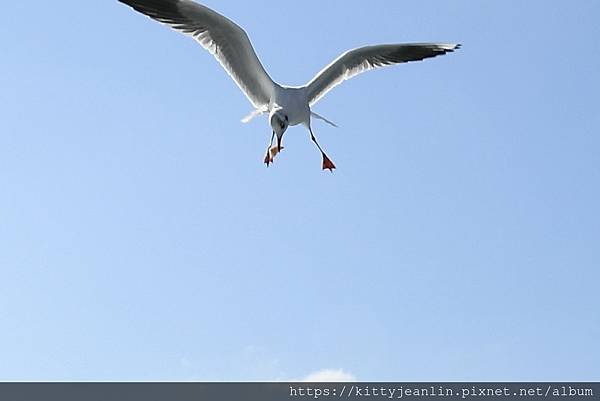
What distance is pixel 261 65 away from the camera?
15086 millimetres

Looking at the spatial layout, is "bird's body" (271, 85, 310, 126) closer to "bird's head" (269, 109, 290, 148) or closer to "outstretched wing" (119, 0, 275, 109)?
"bird's head" (269, 109, 290, 148)

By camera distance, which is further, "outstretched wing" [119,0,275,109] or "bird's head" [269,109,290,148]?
"outstretched wing" [119,0,275,109]

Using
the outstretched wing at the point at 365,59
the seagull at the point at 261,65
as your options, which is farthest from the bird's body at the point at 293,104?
the outstretched wing at the point at 365,59

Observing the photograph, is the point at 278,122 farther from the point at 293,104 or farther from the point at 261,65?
the point at 261,65

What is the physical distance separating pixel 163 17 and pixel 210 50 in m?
0.89

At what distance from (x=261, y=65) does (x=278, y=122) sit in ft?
4.11

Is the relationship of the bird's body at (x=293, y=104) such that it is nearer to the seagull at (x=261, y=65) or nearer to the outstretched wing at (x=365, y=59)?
the seagull at (x=261, y=65)

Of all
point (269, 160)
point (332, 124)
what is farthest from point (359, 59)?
point (269, 160)

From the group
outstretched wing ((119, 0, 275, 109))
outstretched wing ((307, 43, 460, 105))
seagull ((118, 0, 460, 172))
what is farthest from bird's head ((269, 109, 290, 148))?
Answer: outstretched wing ((307, 43, 460, 105))

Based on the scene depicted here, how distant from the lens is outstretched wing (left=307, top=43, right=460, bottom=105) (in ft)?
51.9

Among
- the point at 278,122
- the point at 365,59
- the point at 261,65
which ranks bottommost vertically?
the point at 278,122

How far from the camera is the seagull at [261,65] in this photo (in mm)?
14602

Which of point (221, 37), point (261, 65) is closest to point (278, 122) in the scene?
point (261, 65)

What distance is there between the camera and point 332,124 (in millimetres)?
15062
